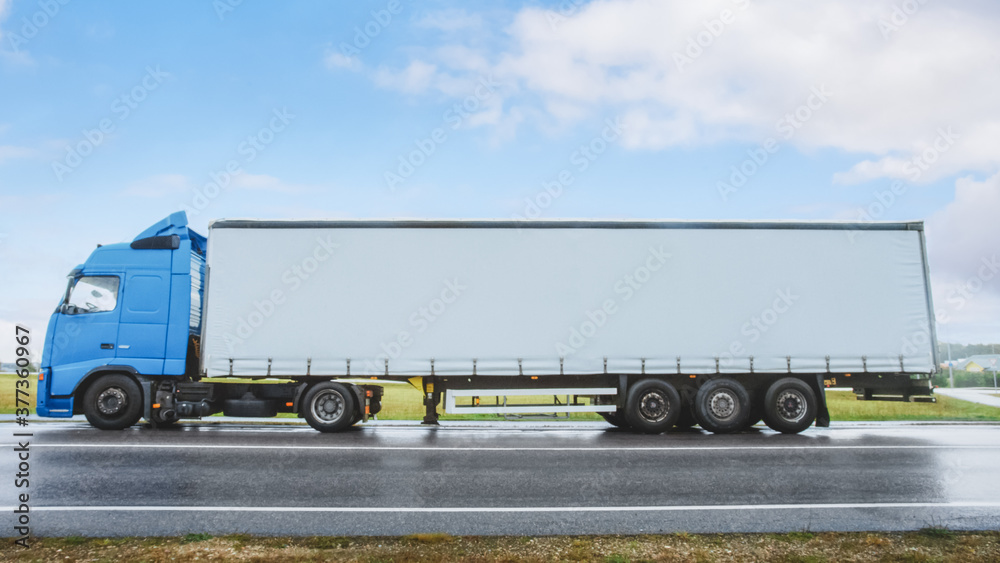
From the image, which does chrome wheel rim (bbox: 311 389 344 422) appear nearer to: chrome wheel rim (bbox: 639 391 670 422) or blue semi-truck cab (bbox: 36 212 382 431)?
blue semi-truck cab (bbox: 36 212 382 431)

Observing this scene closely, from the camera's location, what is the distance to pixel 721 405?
11859mm

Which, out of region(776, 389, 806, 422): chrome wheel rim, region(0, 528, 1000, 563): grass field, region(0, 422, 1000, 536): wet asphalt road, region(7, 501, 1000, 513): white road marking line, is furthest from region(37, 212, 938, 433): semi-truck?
region(0, 528, 1000, 563): grass field

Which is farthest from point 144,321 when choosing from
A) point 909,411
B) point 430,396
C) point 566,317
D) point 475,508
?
point 909,411

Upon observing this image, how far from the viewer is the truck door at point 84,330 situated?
11.5 m

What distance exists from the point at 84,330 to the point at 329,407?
503 cm

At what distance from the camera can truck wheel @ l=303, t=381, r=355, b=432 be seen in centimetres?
1162

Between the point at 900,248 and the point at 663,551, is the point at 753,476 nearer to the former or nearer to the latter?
the point at 663,551

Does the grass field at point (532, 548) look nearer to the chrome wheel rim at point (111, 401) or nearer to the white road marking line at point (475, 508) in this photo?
the white road marking line at point (475, 508)

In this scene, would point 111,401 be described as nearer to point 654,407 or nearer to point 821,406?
point 654,407

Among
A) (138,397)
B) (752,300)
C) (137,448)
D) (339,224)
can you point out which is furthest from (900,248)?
(138,397)

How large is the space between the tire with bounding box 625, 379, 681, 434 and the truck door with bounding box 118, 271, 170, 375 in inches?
366

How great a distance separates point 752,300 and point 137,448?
11368 mm

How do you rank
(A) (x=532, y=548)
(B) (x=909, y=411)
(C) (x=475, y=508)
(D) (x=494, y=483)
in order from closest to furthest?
(A) (x=532, y=548), (C) (x=475, y=508), (D) (x=494, y=483), (B) (x=909, y=411)

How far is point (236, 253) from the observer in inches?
470
